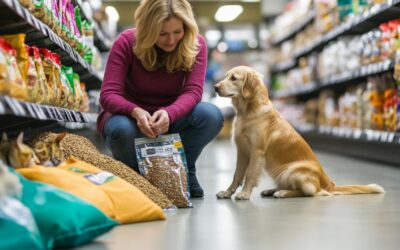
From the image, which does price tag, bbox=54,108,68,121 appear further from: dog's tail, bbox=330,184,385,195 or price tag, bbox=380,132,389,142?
price tag, bbox=380,132,389,142

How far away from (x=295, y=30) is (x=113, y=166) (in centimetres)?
665

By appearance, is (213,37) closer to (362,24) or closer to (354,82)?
(354,82)

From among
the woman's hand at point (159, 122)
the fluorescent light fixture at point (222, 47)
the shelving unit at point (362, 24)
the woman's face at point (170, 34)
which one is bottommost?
the woman's hand at point (159, 122)

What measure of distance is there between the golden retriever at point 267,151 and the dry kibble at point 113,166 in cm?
60

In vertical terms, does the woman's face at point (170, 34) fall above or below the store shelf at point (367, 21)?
below

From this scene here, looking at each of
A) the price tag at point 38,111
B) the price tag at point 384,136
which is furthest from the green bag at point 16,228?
the price tag at point 384,136

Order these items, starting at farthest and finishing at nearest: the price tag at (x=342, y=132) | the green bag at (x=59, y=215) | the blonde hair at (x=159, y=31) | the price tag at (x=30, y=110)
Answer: the price tag at (x=342, y=132), the blonde hair at (x=159, y=31), the price tag at (x=30, y=110), the green bag at (x=59, y=215)

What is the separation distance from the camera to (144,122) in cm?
277

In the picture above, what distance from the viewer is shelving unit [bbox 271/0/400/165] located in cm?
486

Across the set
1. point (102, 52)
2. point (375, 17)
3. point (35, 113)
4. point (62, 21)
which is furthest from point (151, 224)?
point (102, 52)

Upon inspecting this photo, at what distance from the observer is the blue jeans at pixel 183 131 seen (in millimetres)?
2920

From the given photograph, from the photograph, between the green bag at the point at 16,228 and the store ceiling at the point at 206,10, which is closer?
the green bag at the point at 16,228

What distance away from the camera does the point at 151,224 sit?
2.23 metres

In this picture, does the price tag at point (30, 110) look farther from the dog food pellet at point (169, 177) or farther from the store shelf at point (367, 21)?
the store shelf at point (367, 21)
